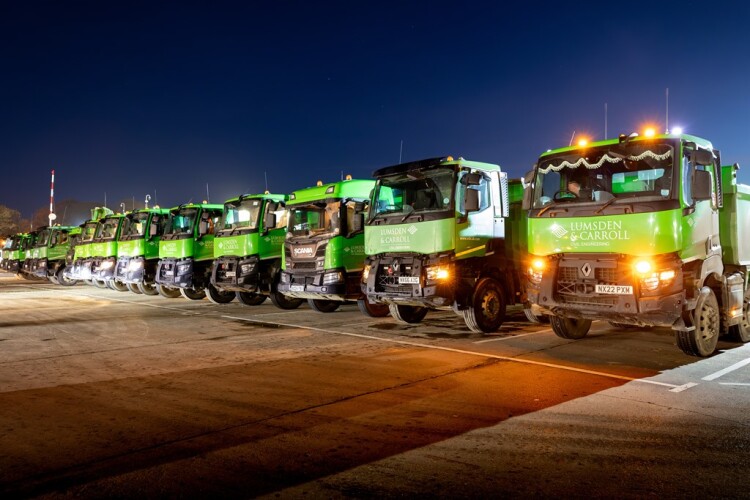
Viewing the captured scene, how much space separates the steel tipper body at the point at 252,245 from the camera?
12867mm

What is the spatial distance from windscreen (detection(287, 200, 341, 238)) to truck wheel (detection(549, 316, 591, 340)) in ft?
14.6

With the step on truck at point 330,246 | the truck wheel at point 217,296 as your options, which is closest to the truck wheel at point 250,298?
the truck wheel at point 217,296

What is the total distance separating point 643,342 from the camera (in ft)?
27.1

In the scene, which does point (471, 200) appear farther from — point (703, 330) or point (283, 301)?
point (283, 301)

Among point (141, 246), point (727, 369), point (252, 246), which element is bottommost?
point (727, 369)

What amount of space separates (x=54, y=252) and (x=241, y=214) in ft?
52.4

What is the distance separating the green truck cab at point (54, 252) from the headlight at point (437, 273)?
20.5 metres

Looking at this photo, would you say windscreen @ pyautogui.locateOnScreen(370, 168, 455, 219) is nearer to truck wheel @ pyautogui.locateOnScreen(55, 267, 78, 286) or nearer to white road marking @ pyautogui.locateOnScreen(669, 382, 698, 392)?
white road marking @ pyautogui.locateOnScreen(669, 382, 698, 392)

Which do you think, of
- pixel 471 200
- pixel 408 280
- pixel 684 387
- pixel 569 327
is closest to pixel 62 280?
pixel 408 280

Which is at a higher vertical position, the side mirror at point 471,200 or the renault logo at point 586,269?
the side mirror at point 471,200

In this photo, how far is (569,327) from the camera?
838 centimetres

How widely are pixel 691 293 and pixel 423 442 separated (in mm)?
4217

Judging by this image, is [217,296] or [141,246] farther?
[141,246]

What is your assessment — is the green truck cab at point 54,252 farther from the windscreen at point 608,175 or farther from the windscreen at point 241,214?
the windscreen at point 608,175
